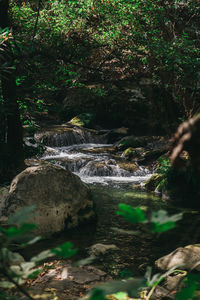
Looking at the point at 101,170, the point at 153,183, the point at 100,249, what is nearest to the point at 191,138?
the point at 100,249

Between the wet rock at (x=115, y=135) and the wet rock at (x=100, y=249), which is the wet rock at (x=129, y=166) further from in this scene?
the wet rock at (x=100, y=249)

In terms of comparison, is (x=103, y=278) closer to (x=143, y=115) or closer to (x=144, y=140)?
(x=144, y=140)

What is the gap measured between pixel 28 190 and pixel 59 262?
170 centimetres

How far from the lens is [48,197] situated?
582 centimetres

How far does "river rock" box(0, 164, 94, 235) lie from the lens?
18.6ft

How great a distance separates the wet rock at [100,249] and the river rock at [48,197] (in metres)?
0.91

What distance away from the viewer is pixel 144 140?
18.9m

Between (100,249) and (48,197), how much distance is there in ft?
4.55

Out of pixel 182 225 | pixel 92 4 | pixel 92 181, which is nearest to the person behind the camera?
pixel 182 225

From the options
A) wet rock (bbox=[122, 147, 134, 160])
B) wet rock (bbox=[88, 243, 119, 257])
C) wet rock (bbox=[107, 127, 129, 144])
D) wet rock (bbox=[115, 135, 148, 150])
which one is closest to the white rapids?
wet rock (bbox=[122, 147, 134, 160])

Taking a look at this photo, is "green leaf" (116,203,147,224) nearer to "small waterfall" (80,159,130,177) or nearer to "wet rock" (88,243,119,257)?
"wet rock" (88,243,119,257)

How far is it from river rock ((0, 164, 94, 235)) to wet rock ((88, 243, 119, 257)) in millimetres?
906

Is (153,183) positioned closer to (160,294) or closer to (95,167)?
(95,167)

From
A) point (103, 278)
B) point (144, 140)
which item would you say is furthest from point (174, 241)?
point (144, 140)
